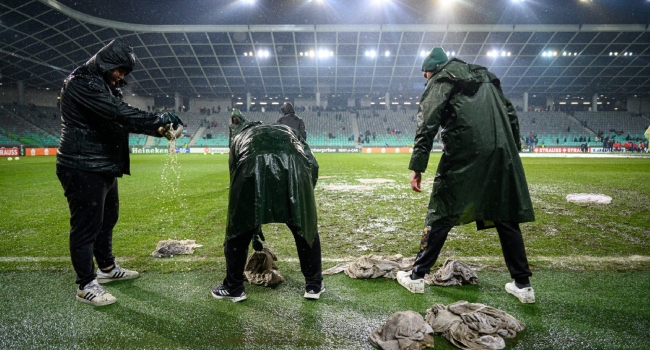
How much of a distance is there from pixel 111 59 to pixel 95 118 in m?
0.50

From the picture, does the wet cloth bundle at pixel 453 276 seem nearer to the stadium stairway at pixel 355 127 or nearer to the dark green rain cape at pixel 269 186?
the dark green rain cape at pixel 269 186

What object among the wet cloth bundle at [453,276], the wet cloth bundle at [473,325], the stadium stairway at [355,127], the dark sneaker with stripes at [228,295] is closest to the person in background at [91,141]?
the dark sneaker with stripes at [228,295]

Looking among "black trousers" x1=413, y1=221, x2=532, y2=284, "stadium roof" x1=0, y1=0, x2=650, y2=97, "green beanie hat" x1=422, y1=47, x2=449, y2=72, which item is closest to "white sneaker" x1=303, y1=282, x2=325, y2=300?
"black trousers" x1=413, y1=221, x2=532, y2=284

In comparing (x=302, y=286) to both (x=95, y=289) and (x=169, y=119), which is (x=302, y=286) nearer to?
(x=95, y=289)

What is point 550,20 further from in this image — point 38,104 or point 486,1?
point 38,104

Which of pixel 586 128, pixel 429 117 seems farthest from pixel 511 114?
pixel 586 128

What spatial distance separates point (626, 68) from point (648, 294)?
58712 millimetres

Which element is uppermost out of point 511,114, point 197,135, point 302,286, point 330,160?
point 197,135

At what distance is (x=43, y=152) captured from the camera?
35438 mm

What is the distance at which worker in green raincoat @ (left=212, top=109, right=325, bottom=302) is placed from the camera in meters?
2.87

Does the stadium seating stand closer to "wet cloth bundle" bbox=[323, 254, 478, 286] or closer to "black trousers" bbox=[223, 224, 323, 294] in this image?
"wet cloth bundle" bbox=[323, 254, 478, 286]

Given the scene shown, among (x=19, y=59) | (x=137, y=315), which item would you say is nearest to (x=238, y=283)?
(x=137, y=315)

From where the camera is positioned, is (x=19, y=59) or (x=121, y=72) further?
(x=19, y=59)

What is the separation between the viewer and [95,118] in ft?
10.5
